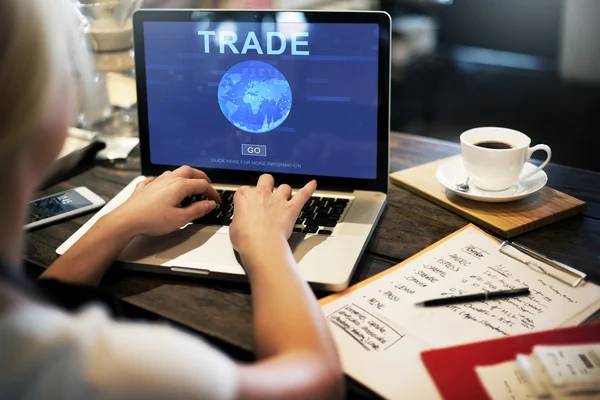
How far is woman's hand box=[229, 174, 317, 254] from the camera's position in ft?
2.93

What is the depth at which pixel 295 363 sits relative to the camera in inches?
25.9

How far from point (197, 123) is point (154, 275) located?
338 millimetres

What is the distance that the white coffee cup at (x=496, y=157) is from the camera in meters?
1.06

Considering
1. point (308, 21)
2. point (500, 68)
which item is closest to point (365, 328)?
point (308, 21)

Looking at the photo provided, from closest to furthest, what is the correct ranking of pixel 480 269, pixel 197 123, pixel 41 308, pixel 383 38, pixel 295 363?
pixel 41 308 < pixel 295 363 < pixel 480 269 < pixel 383 38 < pixel 197 123

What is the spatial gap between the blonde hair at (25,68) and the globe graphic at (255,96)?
1.84 feet

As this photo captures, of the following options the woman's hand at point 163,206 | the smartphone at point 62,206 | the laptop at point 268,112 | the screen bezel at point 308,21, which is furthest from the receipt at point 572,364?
the smartphone at point 62,206

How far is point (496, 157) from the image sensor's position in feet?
3.47

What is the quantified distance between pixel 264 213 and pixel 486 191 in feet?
1.40

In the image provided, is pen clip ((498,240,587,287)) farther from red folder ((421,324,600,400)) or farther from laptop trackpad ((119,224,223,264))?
laptop trackpad ((119,224,223,264))

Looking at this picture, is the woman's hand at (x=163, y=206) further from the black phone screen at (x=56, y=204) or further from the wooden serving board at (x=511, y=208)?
the wooden serving board at (x=511, y=208)

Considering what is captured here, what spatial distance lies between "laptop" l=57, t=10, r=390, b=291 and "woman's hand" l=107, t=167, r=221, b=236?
0.03 m

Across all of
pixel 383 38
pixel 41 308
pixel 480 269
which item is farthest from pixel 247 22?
pixel 41 308

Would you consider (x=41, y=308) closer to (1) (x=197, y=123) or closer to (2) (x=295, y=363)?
(2) (x=295, y=363)
